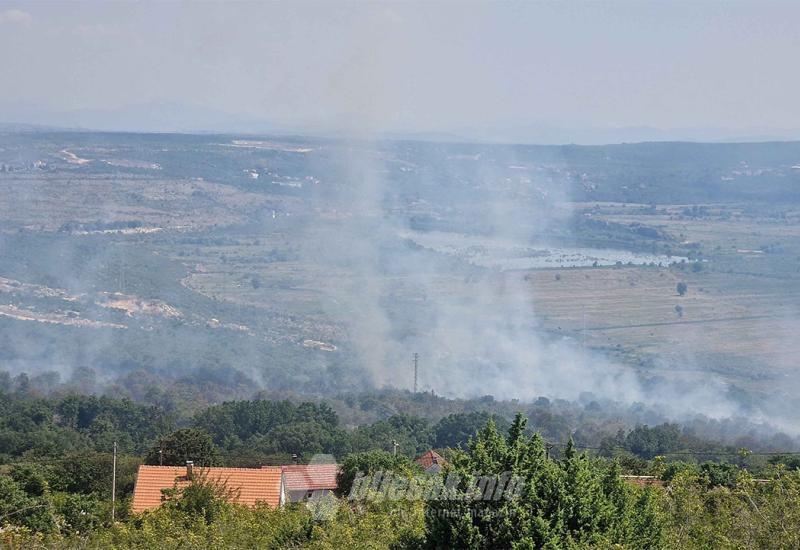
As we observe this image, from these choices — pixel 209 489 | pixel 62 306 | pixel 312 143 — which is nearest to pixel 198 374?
pixel 62 306

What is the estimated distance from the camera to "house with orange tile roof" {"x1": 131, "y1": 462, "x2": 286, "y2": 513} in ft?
81.5

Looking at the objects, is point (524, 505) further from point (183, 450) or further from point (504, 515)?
point (183, 450)

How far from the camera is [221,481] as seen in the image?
25.0m

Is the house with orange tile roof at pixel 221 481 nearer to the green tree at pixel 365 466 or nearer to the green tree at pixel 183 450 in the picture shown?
the green tree at pixel 365 466

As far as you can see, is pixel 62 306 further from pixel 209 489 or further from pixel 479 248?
pixel 209 489

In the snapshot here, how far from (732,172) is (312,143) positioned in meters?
50.7

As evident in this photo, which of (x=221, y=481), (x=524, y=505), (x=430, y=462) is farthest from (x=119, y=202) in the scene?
(x=524, y=505)

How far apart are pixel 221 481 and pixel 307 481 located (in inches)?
252

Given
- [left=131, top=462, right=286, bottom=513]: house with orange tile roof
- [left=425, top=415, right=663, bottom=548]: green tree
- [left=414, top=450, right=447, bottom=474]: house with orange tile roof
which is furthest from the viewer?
[left=414, top=450, right=447, bottom=474]: house with orange tile roof

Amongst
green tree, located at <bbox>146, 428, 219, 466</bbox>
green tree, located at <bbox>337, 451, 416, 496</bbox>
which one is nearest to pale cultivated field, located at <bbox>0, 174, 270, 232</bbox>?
green tree, located at <bbox>146, 428, 219, 466</bbox>

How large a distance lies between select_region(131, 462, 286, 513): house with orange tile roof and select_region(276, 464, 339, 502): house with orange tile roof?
2.42m

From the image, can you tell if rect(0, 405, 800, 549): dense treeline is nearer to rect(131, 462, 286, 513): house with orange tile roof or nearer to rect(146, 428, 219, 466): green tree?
rect(131, 462, 286, 513): house with orange tile roof

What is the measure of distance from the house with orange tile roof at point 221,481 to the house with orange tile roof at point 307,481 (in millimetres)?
2416

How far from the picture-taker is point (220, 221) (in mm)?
127188
